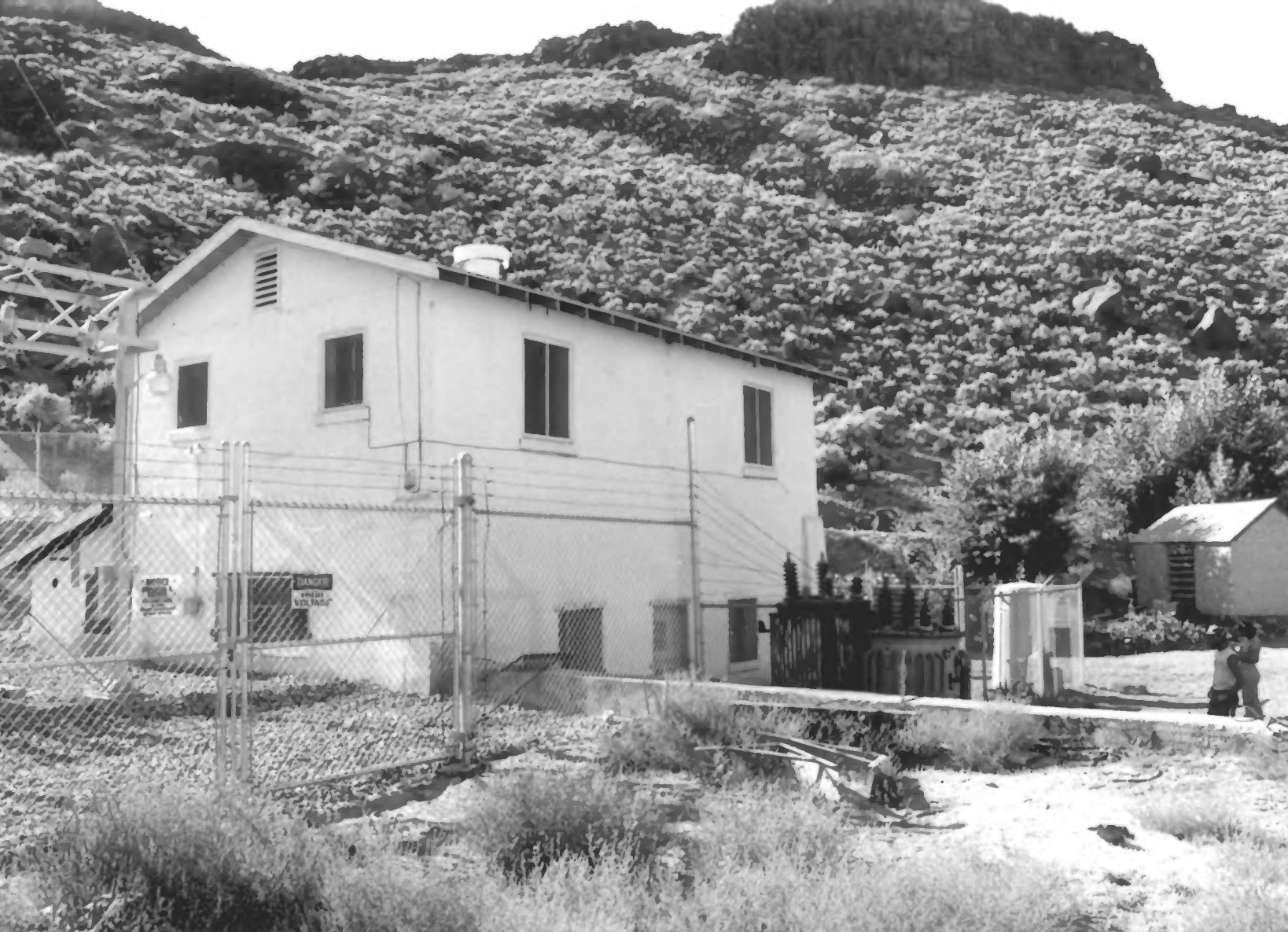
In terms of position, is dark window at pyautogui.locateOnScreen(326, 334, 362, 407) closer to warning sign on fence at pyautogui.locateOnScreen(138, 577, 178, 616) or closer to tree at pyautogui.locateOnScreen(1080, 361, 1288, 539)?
warning sign on fence at pyautogui.locateOnScreen(138, 577, 178, 616)

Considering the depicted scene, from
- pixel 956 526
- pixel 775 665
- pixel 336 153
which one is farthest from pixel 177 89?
pixel 775 665

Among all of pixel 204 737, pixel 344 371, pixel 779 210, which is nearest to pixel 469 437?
pixel 344 371

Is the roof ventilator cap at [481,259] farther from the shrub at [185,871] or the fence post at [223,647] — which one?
the shrub at [185,871]

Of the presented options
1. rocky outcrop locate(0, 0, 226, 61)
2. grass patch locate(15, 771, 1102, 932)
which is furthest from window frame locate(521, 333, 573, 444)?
rocky outcrop locate(0, 0, 226, 61)

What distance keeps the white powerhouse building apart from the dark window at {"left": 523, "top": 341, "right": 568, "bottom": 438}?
3cm

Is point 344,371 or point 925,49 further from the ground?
point 925,49

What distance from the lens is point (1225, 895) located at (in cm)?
584

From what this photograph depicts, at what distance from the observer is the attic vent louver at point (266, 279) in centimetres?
1598

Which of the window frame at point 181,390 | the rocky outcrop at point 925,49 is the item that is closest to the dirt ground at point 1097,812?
the window frame at point 181,390

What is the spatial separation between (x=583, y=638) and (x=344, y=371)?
4808 mm

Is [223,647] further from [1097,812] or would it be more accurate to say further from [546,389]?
[546,389]

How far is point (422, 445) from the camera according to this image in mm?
14008

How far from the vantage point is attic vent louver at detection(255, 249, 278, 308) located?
1598 cm

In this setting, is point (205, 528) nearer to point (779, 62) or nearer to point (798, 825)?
point (798, 825)
